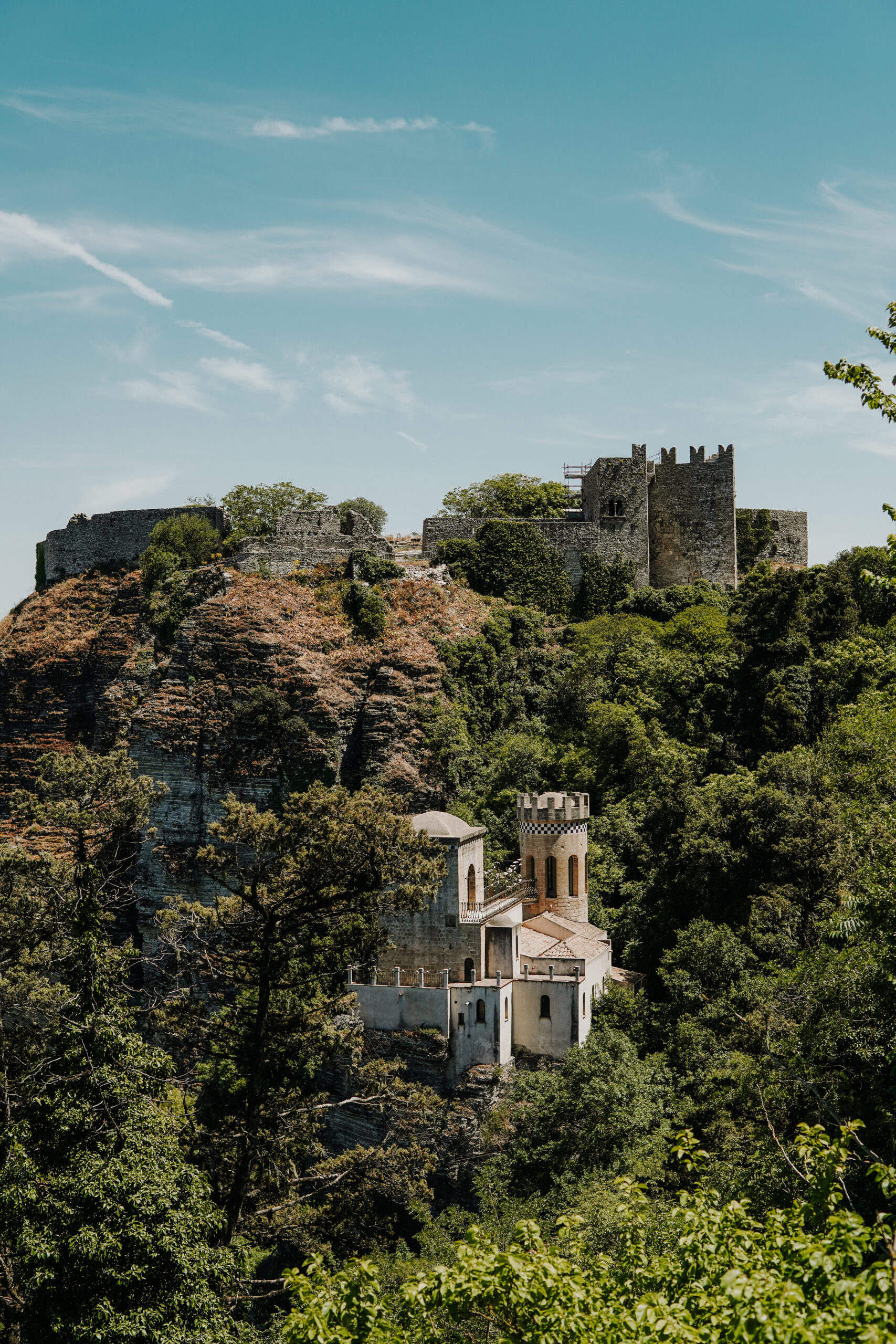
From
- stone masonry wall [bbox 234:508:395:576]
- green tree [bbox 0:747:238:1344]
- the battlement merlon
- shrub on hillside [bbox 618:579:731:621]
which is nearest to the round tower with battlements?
the battlement merlon

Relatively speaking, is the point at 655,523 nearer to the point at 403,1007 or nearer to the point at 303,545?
the point at 303,545

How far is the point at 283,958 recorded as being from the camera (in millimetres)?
20188

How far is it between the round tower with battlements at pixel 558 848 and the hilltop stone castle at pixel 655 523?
21.0m

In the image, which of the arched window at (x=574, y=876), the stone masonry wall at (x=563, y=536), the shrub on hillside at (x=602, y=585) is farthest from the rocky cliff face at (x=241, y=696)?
the arched window at (x=574, y=876)

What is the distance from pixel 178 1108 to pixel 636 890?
61.2ft

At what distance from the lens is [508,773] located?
140 feet

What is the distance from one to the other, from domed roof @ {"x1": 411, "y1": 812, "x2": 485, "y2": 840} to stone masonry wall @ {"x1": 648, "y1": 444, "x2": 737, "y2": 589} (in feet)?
82.2

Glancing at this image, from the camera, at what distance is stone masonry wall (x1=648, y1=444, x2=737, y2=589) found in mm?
54344

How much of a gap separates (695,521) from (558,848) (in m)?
24.6

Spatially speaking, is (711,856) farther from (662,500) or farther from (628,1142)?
(662,500)

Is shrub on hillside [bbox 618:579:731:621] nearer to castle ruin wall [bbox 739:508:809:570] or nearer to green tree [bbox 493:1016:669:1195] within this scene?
castle ruin wall [bbox 739:508:809:570]

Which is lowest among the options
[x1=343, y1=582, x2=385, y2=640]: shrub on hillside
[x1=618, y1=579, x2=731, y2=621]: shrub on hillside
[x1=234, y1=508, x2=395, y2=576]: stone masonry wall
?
[x1=343, y1=582, x2=385, y2=640]: shrub on hillside

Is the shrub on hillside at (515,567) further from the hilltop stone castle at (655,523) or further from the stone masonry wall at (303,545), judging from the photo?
the stone masonry wall at (303,545)

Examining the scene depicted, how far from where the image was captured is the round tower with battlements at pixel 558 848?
34219mm
